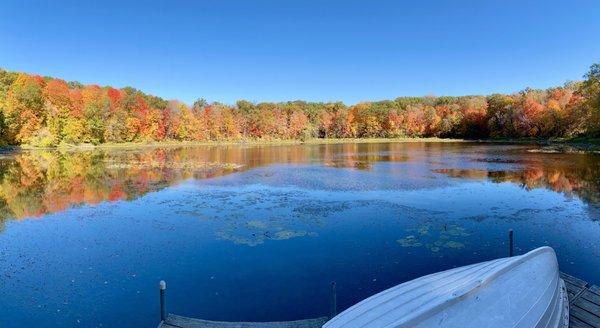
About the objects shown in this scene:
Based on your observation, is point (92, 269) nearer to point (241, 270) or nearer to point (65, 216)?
point (241, 270)

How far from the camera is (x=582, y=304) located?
7637mm

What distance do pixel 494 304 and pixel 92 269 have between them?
10.0m

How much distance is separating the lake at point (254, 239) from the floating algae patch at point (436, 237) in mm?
61

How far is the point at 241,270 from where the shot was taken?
10.8 metres

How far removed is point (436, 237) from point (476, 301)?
299 inches

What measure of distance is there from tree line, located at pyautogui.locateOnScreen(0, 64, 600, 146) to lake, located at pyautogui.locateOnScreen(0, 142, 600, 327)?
162 feet

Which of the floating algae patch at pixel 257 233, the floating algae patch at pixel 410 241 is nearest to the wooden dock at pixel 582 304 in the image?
the floating algae patch at pixel 410 241

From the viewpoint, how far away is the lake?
29.7ft

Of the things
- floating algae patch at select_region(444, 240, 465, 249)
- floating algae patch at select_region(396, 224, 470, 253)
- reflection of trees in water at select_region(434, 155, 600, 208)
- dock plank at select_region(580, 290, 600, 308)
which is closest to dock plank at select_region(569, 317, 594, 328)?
dock plank at select_region(580, 290, 600, 308)

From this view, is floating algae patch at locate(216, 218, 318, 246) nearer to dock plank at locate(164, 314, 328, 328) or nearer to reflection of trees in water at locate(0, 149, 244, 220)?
dock plank at locate(164, 314, 328, 328)

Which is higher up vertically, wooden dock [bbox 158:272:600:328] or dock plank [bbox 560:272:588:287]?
dock plank [bbox 560:272:588:287]

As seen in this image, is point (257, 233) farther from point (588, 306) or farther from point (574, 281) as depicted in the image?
point (588, 306)

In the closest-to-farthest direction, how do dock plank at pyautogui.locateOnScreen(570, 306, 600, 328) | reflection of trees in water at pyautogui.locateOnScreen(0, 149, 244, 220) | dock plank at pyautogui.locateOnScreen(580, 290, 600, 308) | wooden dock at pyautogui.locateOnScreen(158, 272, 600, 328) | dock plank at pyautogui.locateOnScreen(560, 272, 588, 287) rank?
dock plank at pyautogui.locateOnScreen(570, 306, 600, 328), wooden dock at pyautogui.locateOnScreen(158, 272, 600, 328), dock plank at pyautogui.locateOnScreen(580, 290, 600, 308), dock plank at pyautogui.locateOnScreen(560, 272, 588, 287), reflection of trees in water at pyautogui.locateOnScreen(0, 149, 244, 220)

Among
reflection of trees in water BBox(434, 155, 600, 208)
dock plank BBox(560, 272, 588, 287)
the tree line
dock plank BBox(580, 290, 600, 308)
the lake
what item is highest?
the tree line
